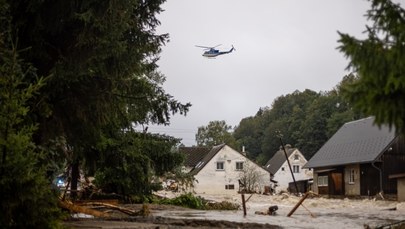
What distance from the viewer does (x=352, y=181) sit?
48844 mm

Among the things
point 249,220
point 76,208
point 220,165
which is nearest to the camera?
point 76,208

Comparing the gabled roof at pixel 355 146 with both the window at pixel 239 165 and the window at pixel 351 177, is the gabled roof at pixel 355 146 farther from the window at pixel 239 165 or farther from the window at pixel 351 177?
the window at pixel 239 165

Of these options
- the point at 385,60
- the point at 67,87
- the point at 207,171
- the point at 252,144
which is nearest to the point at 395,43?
the point at 385,60

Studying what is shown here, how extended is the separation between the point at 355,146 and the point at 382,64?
4722 cm

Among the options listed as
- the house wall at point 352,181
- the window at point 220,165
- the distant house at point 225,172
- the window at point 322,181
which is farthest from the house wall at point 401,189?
the window at point 220,165

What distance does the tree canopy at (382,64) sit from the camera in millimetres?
4609

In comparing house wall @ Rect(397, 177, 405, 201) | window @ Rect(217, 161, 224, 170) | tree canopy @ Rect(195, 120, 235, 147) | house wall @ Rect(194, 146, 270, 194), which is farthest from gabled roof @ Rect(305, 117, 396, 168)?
tree canopy @ Rect(195, 120, 235, 147)

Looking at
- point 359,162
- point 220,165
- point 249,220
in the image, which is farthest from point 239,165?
point 249,220

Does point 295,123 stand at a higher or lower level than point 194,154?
higher

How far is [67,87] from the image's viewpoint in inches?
471

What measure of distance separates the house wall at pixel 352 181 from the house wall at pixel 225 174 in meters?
23.2

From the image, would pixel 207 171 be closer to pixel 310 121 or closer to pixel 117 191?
pixel 310 121

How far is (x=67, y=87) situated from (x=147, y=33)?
2653 millimetres

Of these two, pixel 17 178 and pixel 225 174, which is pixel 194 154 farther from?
pixel 17 178
